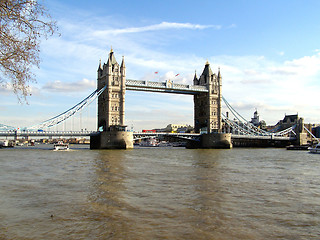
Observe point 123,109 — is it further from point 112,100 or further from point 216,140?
point 216,140

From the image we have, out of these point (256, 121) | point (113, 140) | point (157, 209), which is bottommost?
point (157, 209)

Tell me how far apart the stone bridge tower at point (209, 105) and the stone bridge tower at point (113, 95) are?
2330 cm

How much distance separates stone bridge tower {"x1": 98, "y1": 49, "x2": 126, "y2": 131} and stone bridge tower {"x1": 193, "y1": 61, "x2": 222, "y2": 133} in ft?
76.4

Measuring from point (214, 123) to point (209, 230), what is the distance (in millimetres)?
72660

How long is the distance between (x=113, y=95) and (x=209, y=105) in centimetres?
2596

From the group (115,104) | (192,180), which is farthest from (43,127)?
(192,180)

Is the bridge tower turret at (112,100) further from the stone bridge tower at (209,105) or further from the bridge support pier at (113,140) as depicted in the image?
the stone bridge tower at (209,105)

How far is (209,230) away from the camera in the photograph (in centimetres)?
919

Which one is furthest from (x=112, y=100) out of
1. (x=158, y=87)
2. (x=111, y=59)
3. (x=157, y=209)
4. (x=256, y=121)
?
(x=256, y=121)

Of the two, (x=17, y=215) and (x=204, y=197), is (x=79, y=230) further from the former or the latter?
(x=204, y=197)

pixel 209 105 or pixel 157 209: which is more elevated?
pixel 209 105

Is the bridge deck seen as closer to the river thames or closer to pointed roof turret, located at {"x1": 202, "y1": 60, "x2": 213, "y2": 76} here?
pointed roof turret, located at {"x1": 202, "y1": 60, "x2": 213, "y2": 76}

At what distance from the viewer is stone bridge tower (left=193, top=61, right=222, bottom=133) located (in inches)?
3145

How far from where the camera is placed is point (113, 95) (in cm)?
6656
